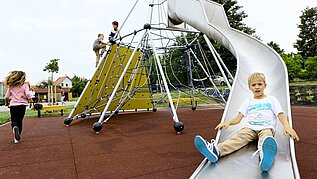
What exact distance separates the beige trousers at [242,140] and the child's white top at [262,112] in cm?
8

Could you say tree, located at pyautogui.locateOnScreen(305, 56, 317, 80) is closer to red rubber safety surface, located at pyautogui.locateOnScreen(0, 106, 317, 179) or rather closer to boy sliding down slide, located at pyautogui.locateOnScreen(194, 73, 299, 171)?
red rubber safety surface, located at pyautogui.locateOnScreen(0, 106, 317, 179)

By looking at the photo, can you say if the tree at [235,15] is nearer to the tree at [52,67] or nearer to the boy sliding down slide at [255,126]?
the tree at [52,67]

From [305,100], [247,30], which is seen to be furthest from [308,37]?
[305,100]

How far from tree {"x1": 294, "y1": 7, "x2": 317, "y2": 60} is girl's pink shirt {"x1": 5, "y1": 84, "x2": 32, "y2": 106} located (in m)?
42.8

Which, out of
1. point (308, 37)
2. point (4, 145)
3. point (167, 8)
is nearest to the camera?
point (4, 145)

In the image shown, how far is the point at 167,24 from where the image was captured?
28.7ft

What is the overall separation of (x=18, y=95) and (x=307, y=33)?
44791 mm

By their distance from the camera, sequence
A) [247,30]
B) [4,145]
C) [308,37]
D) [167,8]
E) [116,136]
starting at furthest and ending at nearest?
1. [308,37]
2. [247,30]
3. [167,8]
4. [116,136]
5. [4,145]

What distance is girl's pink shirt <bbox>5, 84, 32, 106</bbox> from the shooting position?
5000mm

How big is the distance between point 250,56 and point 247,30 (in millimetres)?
27206

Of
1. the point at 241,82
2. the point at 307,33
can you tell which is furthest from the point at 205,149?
the point at 307,33

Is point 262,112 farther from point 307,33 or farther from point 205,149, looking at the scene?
point 307,33

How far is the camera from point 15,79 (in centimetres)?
506

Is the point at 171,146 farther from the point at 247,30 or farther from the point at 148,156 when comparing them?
→ the point at 247,30
